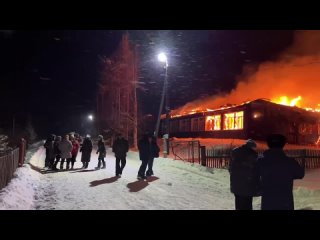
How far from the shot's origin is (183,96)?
56.5 metres

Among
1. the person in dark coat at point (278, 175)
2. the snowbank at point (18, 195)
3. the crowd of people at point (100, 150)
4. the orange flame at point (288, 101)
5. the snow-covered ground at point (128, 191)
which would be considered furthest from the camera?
the orange flame at point (288, 101)

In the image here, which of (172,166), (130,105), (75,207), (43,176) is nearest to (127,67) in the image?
(130,105)

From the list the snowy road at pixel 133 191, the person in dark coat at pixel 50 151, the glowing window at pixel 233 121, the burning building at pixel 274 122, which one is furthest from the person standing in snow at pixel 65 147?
the glowing window at pixel 233 121

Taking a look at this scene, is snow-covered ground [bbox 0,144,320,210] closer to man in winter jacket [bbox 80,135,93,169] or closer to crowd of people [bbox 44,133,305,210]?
man in winter jacket [bbox 80,135,93,169]

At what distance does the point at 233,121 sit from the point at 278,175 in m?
31.9

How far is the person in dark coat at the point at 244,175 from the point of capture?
5.71 meters

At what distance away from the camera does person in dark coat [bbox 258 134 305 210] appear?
5.03 meters

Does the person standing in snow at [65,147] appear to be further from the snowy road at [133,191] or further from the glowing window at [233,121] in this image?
the glowing window at [233,121]

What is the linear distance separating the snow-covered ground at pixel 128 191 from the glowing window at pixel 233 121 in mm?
19898

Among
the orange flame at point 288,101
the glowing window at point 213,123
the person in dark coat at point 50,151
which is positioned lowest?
Answer: the person in dark coat at point 50,151

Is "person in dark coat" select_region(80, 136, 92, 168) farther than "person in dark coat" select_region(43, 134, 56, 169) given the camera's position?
Yes

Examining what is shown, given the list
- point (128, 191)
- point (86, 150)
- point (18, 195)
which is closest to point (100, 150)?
point (86, 150)

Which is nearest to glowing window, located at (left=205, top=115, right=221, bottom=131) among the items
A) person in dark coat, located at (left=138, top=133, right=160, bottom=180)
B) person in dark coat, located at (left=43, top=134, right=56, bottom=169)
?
person in dark coat, located at (left=43, top=134, right=56, bottom=169)

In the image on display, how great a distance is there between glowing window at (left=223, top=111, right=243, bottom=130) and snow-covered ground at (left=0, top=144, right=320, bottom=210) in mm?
19898
